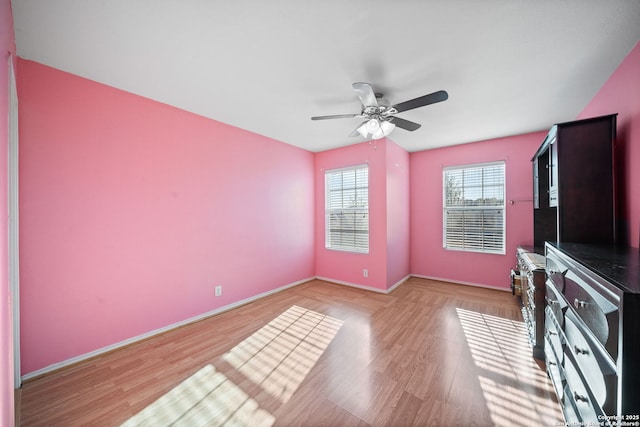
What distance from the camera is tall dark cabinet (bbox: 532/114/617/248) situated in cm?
183

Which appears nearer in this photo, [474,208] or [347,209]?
[474,208]

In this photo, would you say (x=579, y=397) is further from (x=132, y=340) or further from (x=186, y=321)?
(x=132, y=340)

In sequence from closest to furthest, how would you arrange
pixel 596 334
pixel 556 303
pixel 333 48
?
pixel 596 334, pixel 556 303, pixel 333 48

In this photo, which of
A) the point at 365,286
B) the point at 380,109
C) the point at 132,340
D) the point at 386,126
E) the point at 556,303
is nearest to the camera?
A: the point at 556,303

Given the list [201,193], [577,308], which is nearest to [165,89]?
[201,193]

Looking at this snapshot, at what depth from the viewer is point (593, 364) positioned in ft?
3.46

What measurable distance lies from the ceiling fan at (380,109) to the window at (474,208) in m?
2.35

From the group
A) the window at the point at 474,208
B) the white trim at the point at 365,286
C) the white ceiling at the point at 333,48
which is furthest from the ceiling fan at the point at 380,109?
the white trim at the point at 365,286

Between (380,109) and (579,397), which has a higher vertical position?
(380,109)

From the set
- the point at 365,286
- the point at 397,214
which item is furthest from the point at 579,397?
the point at 397,214

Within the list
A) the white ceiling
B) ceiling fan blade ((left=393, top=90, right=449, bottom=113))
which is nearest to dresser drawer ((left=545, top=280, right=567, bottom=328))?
ceiling fan blade ((left=393, top=90, right=449, bottom=113))

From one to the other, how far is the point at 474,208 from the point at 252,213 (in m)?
3.76

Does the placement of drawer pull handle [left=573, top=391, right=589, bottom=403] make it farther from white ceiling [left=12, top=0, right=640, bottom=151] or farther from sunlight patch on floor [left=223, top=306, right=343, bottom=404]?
white ceiling [left=12, top=0, right=640, bottom=151]

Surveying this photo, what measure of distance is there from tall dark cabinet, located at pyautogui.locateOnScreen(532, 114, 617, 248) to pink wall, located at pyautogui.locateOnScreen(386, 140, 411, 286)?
219 centimetres
